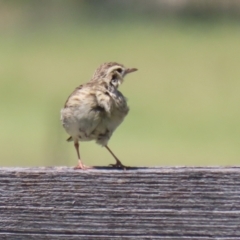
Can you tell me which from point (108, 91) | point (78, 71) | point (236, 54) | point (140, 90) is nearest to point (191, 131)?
point (140, 90)

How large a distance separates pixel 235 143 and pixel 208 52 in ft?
45.0

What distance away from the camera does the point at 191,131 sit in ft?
72.4

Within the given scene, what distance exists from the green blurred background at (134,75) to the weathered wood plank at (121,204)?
10052mm

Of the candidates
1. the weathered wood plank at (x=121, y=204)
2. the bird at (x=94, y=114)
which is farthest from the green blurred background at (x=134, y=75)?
the weathered wood plank at (x=121, y=204)

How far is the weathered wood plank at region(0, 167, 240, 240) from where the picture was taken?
3.33m

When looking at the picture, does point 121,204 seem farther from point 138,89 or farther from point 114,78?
point 138,89

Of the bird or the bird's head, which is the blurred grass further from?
the bird

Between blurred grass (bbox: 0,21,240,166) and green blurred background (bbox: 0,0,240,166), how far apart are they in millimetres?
39

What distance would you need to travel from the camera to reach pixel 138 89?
2747 centimetres

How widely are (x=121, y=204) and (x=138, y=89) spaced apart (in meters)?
24.2

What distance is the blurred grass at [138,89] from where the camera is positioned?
751 inches

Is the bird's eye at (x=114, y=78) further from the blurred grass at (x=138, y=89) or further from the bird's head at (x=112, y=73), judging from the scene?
the blurred grass at (x=138, y=89)

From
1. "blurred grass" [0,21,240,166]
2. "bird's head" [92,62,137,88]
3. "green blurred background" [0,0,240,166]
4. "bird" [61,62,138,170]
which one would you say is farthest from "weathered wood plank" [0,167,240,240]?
"green blurred background" [0,0,240,166]

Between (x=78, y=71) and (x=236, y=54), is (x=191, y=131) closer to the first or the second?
Result: (x=78, y=71)
